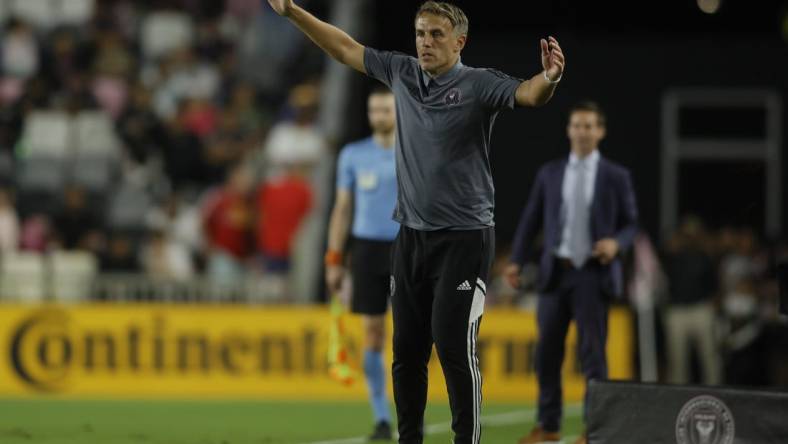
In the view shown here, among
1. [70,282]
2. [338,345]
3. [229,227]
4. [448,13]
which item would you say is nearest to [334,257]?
[338,345]

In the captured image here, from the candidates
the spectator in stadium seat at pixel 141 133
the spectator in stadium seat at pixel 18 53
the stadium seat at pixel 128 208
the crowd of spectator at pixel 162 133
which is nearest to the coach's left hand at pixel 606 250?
the crowd of spectator at pixel 162 133

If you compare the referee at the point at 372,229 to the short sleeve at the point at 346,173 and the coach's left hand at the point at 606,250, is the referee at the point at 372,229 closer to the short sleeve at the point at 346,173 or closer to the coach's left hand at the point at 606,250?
the short sleeve at the point at 346,173

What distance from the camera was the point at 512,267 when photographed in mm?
10797

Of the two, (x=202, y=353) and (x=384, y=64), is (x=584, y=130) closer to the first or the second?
(x=384, y=64)

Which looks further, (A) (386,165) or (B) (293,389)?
(B) (293,389)

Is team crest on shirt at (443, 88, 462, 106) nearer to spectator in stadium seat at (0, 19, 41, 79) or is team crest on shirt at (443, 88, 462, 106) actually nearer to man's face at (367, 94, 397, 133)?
man's face at (367, 94, 397, 133)

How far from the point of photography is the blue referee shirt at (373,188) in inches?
447

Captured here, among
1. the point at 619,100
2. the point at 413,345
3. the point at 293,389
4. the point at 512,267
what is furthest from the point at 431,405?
the point at 619,100

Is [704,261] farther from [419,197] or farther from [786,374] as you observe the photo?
[419,197]

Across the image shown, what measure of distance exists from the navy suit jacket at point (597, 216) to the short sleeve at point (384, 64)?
274 centimetres

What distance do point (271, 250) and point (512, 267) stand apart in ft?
22.5

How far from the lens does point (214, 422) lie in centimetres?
1273

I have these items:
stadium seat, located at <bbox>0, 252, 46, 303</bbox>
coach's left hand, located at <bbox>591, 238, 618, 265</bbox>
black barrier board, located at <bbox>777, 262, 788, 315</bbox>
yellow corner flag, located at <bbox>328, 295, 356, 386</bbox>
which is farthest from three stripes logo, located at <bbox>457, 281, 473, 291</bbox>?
stadium seat, located at <bbox>0, 252, 46, 303</bbox>

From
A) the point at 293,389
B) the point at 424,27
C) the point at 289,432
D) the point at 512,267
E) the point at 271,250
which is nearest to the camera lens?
the point at 424,27
